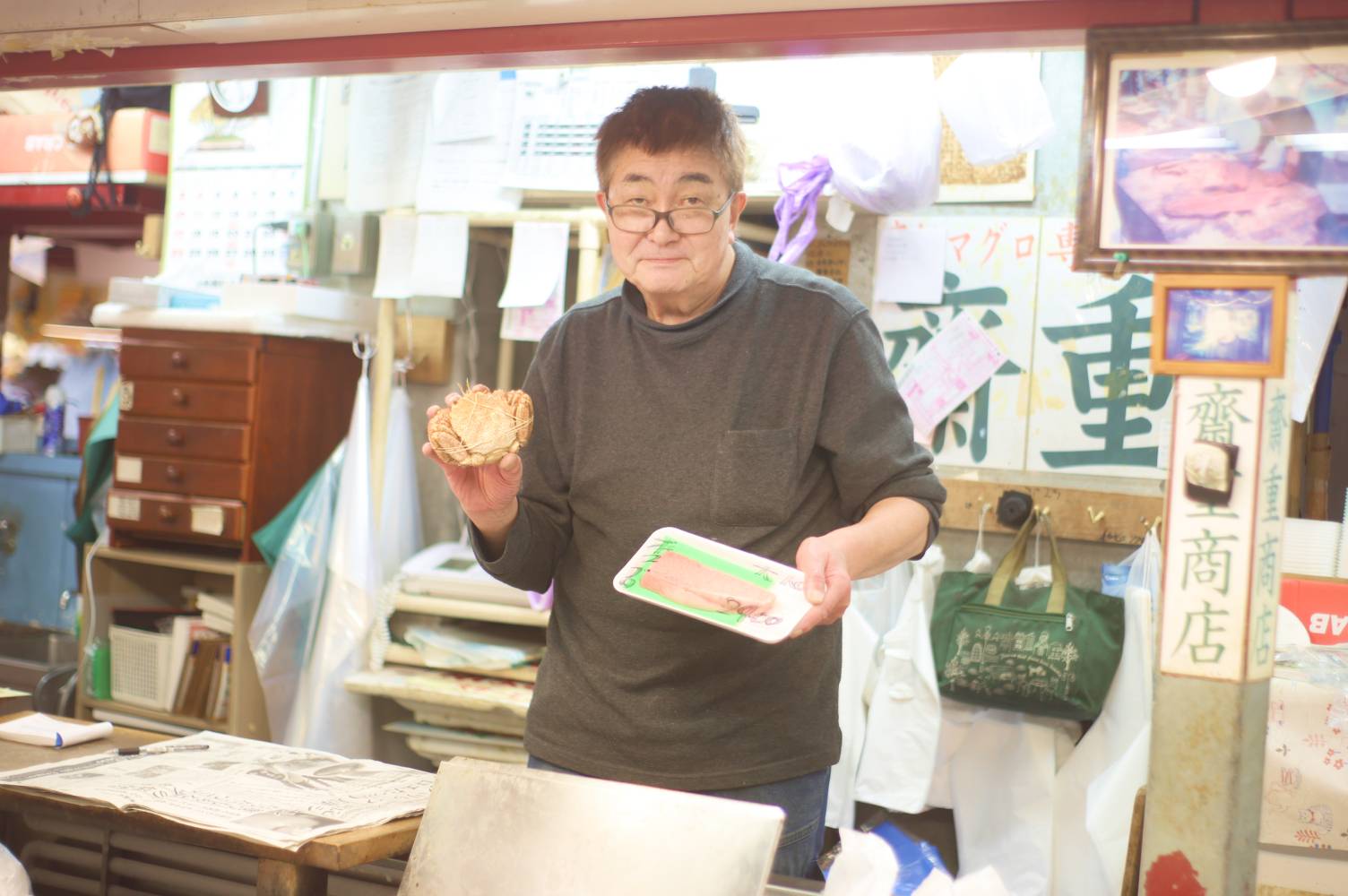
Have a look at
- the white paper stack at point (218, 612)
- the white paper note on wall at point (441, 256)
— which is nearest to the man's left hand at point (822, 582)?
the white paper note on wall at point (441, 256)

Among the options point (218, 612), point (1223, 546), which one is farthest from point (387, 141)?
point (1223, 546)

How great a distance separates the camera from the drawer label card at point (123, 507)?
3947 millimetres

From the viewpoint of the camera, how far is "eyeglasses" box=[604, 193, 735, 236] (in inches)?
68.4

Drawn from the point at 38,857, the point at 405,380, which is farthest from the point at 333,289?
the point at 38,857

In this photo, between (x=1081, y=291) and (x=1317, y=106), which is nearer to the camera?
(x=1317, y=106)

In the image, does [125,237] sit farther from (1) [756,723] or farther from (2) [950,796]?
(1) [756,723]

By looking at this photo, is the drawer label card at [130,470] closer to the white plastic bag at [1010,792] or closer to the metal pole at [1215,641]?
the white plastic bag at [1010,792]

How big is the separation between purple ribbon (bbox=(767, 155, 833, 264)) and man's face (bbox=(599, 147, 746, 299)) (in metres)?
1.45

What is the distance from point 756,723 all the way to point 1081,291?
6.87ft

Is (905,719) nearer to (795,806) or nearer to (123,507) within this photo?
(795,806)

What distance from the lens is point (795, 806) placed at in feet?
5.66

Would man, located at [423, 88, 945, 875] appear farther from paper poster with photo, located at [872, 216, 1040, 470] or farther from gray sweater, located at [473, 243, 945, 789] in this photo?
paper poster with photo, located at [872, 216, 1040, 470]

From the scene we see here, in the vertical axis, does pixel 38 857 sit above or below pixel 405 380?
below

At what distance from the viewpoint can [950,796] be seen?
330 cm
